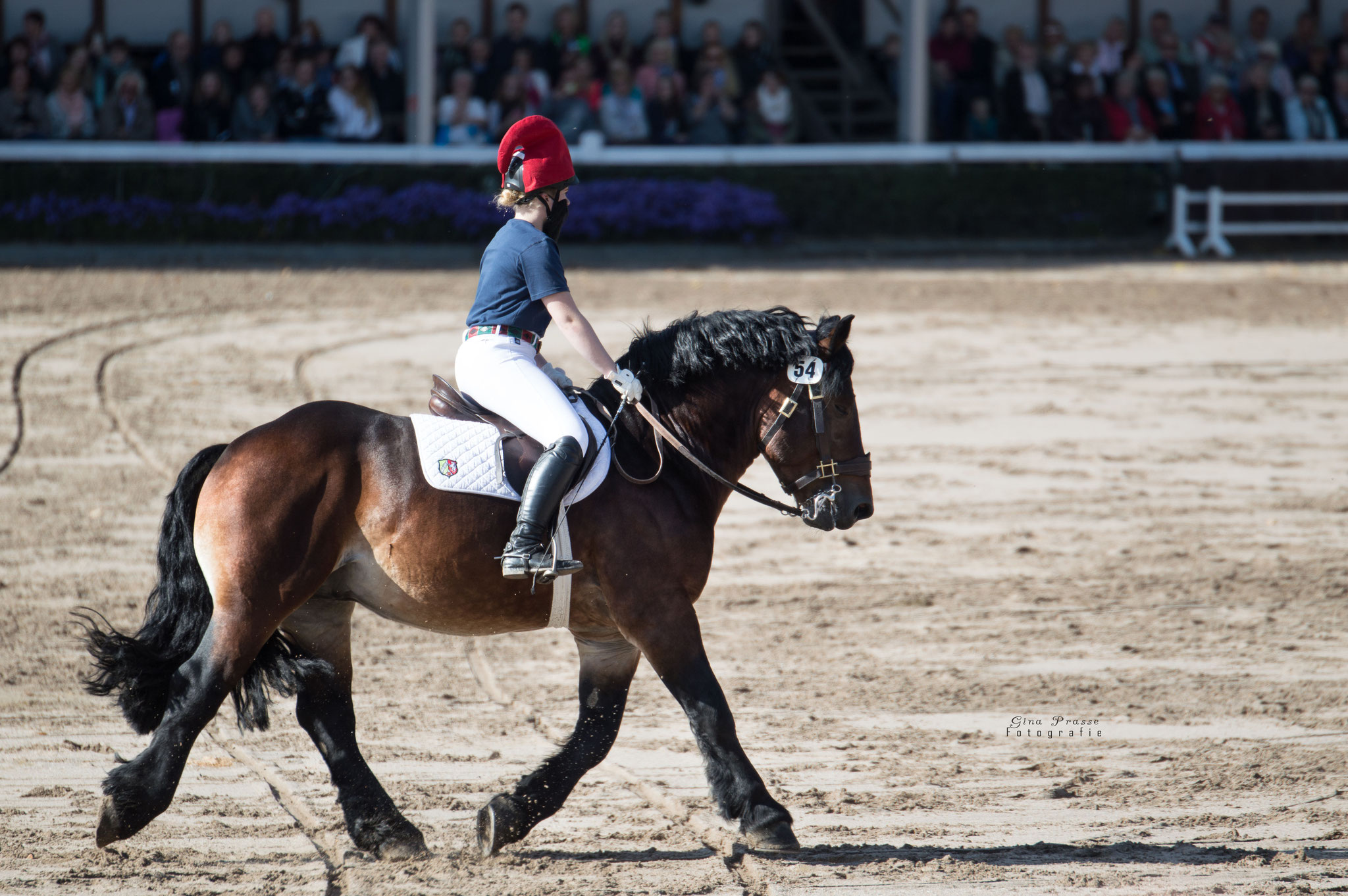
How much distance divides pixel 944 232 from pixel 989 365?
24.3 feet

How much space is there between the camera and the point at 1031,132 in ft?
65.5

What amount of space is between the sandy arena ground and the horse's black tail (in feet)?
1.50

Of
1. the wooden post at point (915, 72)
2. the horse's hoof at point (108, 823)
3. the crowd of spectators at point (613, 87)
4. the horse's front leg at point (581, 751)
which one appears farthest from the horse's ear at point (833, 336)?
the wooden post at point (915, 72)

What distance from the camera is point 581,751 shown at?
173 inches

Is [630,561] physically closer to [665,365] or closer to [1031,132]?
[665,365]

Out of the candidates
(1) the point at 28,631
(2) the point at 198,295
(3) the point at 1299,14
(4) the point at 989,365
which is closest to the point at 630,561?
(1) the point at 28,631

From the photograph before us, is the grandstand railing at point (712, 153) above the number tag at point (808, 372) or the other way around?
above

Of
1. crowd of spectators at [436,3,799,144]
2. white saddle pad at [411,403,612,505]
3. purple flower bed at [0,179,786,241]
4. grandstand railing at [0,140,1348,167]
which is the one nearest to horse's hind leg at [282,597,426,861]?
white saddle pad at [411,403,612,505]

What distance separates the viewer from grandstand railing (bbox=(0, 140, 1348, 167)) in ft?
56.0

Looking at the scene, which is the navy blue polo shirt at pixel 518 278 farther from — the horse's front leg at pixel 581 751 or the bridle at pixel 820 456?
the horse's front leg at pixel 581 751

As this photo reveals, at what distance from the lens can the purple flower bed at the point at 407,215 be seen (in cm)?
1670

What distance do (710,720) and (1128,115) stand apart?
59.6 ft

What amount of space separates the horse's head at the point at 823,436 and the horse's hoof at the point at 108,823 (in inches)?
88.8

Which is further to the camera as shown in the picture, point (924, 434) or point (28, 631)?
point (924, 434)
